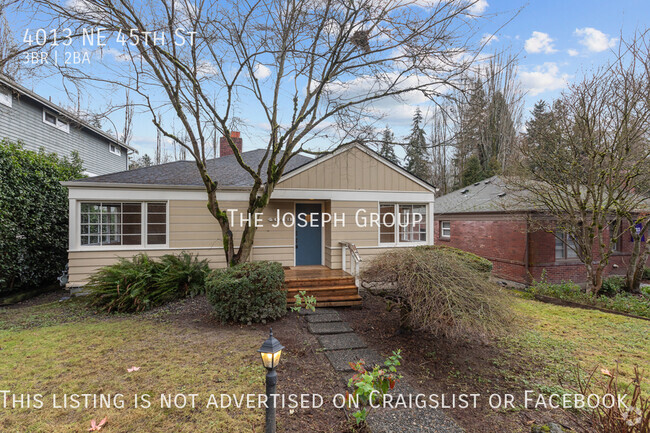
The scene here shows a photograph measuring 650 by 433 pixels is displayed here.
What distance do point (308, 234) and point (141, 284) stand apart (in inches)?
180

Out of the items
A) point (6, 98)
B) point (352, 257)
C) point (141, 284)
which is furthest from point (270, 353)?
point (6, 98)

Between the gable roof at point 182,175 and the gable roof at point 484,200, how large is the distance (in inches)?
310

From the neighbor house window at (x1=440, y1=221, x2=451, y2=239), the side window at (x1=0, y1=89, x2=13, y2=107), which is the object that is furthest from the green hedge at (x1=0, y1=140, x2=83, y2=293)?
the neighbor house window at (x1=440, y1=221, x2=451, y2=239)

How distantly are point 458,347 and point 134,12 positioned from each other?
9.13 metres

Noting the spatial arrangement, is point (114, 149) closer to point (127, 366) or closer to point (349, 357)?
point (127, 366)

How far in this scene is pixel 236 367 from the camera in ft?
13.0

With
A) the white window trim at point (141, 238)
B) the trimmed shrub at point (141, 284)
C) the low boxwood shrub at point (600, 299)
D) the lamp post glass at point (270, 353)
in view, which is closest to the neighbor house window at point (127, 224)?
the white window trim at point (141, 238)

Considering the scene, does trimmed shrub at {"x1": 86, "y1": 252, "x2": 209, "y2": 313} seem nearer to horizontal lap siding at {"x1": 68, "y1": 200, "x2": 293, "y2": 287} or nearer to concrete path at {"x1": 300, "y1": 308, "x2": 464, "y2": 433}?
horizontal lap siding at {"x1": 68, "y1": 200, "x2": 293, "y2": 287}

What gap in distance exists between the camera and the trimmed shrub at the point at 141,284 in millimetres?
6430

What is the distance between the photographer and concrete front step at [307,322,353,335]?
5.41m

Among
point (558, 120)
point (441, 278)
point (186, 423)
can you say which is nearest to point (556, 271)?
point (558, 120)

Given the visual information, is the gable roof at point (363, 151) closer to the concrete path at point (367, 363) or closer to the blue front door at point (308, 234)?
the blue front door at point (308, 234)

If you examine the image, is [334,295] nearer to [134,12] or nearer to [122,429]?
[122,429]

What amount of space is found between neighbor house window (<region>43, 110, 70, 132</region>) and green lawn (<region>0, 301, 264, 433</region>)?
9533 mm
